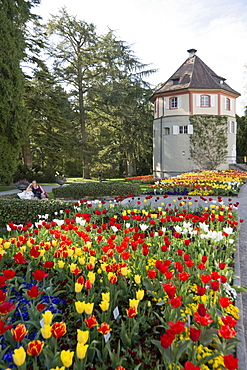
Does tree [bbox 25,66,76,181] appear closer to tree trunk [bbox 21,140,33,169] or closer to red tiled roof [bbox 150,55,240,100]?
tree trunk [bbox 21,140,33,169]

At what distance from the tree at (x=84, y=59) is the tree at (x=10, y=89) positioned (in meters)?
8.30

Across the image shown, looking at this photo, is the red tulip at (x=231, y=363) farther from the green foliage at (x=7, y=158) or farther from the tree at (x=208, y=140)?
the tree at (x=208, y=140)

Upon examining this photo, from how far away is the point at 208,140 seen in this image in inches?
993

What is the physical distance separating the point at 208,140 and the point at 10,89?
16.8 metres

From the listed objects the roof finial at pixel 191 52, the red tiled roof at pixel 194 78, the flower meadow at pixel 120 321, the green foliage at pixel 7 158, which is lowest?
Answer: the flower meadow at pixel 120 321

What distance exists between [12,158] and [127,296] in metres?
15.5

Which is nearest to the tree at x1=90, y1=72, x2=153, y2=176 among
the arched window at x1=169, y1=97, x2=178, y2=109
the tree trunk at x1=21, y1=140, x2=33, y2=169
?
the arched window at x1=169, y1=97, x2=178, y2=109

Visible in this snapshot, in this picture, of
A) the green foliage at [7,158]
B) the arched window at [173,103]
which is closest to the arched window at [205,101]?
the arched window at [173,103]

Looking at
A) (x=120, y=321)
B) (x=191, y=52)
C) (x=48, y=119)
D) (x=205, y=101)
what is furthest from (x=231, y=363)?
(x=191, y=52)

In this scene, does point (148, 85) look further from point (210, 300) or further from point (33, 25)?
point (210, 300)

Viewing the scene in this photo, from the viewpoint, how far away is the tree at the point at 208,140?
25.0 metres

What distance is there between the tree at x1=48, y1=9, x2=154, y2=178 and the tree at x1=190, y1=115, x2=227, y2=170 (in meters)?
9.01

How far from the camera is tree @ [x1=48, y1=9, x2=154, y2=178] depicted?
82.4 ft

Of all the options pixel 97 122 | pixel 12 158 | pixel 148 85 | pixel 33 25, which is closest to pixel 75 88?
pixel 97 122
